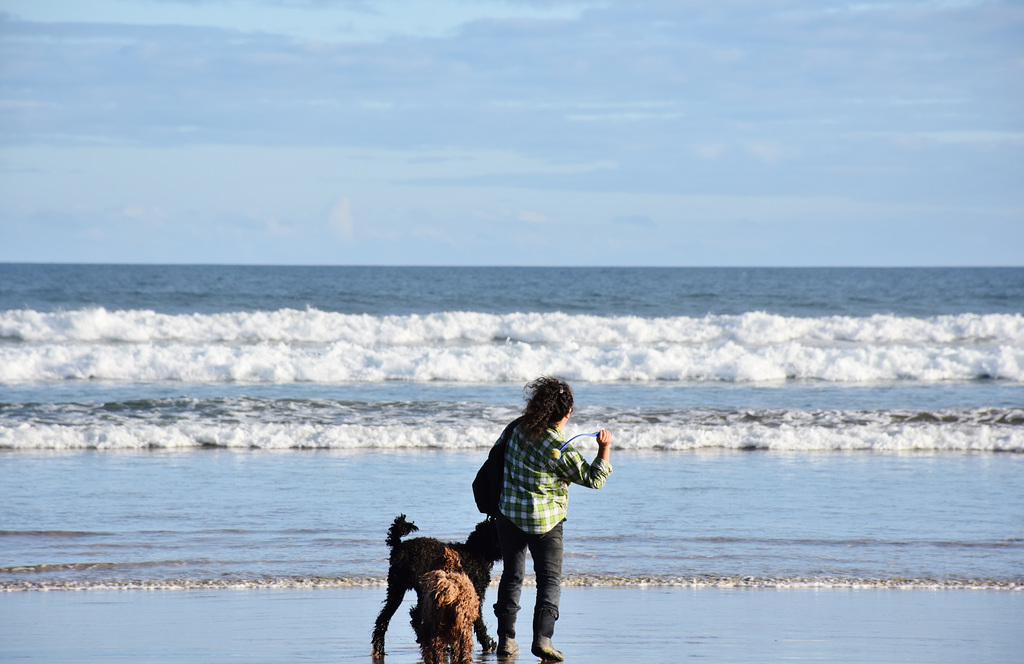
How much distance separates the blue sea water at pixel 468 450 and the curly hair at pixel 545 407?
235 centimetres

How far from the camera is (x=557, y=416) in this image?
466 centimetres

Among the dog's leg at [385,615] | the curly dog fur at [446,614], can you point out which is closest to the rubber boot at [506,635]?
the curly dog fur at [446,614]

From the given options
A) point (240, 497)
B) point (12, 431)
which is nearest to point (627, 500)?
point (240, 497)

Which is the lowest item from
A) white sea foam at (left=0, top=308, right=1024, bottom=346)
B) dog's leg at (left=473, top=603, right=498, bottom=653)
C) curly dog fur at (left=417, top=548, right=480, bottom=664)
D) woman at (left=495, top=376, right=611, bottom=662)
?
dog's leg at (left=473, top=603, right=498, bottom=653)

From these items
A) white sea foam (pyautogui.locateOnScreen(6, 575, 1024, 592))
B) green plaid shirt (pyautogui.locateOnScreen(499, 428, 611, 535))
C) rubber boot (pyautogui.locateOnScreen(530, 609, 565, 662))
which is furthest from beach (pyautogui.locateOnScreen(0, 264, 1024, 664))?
green plaid shirt (pyautogui.locateOnScreen(499, 428, 611, 535))

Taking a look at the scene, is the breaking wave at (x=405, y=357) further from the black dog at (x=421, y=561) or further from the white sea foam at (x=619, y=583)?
the black dog at (x=421, y=561)

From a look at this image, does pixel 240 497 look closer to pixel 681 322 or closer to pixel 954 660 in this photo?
pixel 954 660

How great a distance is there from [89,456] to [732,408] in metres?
9.36

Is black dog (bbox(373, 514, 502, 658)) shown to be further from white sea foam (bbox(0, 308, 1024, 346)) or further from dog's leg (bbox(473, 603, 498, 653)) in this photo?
white sea foam (bbox(0, 308, 1024, 346))

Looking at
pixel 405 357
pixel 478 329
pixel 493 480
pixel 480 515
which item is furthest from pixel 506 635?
pixel 478 329

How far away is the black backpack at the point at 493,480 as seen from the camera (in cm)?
475

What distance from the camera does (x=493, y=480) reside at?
4746 mm

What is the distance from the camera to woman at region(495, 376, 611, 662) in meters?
4.60

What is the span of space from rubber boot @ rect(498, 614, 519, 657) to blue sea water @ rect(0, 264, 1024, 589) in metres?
1.75
